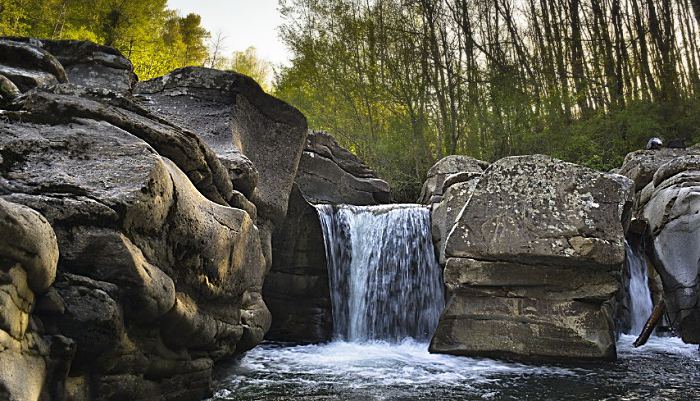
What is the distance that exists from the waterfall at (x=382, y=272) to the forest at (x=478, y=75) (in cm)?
835

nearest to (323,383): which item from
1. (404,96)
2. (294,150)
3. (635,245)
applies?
(294,150)

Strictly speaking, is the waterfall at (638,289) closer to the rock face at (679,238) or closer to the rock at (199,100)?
the rock face at (679,238)

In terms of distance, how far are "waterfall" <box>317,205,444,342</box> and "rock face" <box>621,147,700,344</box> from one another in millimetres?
3295

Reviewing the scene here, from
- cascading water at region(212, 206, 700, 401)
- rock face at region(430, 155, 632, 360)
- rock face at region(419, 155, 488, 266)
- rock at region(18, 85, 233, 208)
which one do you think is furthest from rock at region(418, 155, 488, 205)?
rock at region(18, 85, 233, 208)

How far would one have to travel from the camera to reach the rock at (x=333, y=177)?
13.0 m

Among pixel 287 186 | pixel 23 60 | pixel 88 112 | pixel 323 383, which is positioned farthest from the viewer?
pixel 287 186

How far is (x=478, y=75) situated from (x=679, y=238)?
11.3m

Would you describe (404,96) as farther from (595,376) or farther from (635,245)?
(595,376)

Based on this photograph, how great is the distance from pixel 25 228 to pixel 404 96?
52.5 feet

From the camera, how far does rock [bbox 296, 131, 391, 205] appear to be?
13.0 meters

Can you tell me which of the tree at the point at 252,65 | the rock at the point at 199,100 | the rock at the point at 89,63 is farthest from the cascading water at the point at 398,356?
the tree at the point at 252,65

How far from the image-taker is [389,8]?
18953 millimetres

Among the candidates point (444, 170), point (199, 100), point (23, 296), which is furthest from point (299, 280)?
point (444, 170)

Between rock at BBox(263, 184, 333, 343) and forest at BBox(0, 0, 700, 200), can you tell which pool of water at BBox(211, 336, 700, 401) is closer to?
rock at BBox(263, 184, 333, 343)
